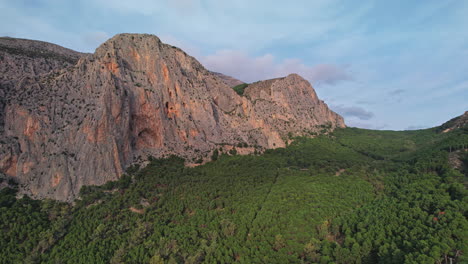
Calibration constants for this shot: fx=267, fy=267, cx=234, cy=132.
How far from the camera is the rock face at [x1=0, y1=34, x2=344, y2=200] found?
60.8 meters

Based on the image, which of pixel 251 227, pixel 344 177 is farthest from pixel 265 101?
pixel 251 227

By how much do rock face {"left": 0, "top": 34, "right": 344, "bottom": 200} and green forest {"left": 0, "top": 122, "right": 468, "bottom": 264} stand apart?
4.95m

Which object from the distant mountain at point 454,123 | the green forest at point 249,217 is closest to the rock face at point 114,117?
the green forest at point 249,217

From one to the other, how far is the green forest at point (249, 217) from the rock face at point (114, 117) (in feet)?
16.2

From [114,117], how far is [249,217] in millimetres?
42196

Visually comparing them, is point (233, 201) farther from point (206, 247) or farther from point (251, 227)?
Answer: point (206, 247)

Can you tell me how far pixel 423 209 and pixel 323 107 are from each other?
323 ft

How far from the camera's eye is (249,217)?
194ft

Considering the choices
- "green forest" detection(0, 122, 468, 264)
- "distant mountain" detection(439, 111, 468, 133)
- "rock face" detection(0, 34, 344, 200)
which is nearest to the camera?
"green forest" detection(0, 122, 468, 264)

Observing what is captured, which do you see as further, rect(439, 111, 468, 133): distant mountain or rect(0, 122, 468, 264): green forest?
rect(439, 111, 468, 133): distant mountain

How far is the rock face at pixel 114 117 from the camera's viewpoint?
6075 centimetres

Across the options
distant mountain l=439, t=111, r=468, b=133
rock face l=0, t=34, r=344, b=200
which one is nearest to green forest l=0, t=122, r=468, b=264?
rock face l=0, t=34, r=344, b=200

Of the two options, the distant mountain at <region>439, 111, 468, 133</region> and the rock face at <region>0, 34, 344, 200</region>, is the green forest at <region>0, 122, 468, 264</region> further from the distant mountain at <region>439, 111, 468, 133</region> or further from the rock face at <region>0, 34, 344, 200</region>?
the distant mountain at <region>439, 111, 468, 133</region>

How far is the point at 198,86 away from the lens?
3802 inches
